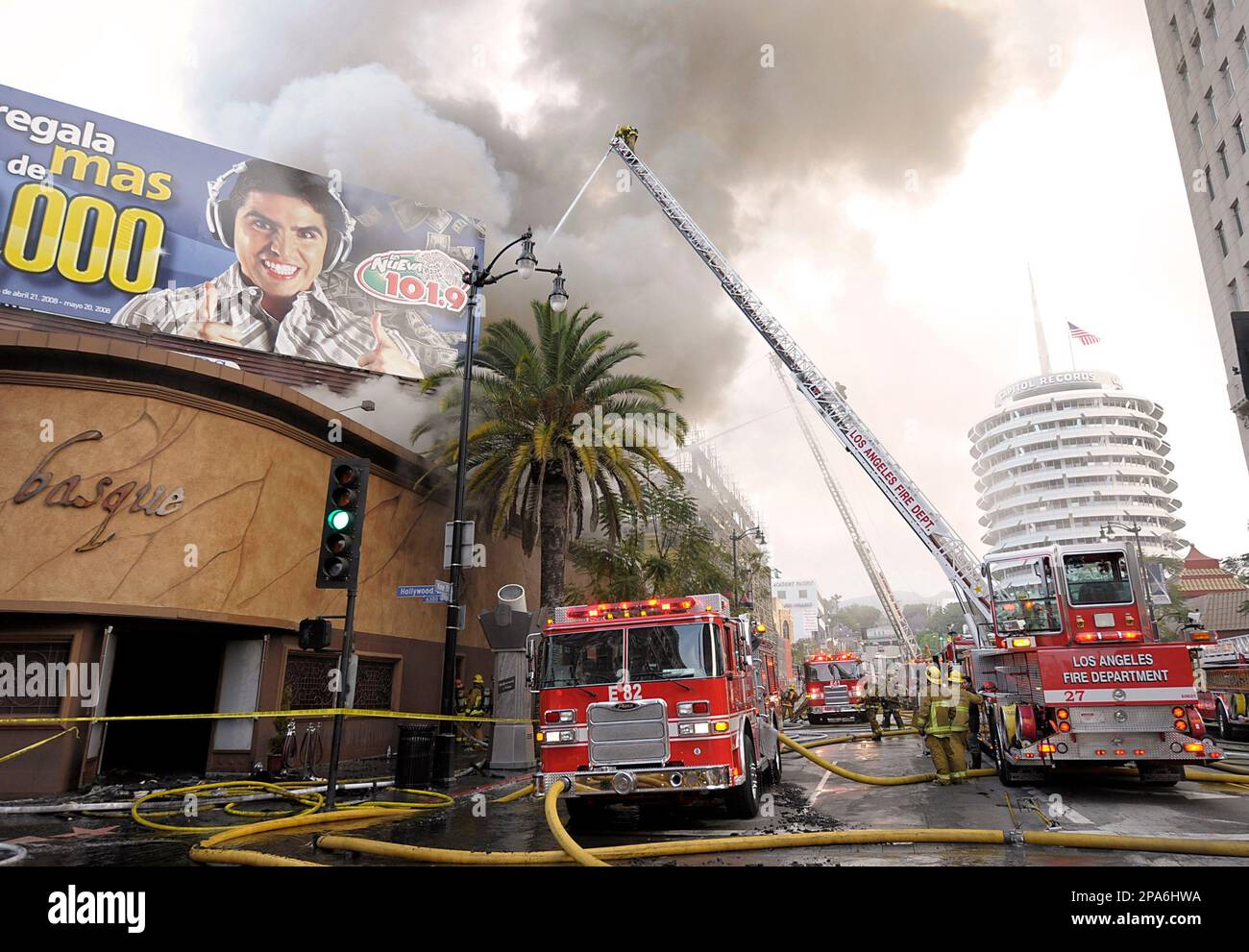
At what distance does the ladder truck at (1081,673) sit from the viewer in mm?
9133

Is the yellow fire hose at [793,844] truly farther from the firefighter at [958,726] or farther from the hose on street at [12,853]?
the firefighter at [958,726]

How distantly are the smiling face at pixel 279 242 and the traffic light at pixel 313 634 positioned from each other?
23339 millimetres

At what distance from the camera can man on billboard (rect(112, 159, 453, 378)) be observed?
27.0m

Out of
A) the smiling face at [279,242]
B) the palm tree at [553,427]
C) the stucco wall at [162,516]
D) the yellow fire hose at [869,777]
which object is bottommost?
the yellow fire hose at [869,777]

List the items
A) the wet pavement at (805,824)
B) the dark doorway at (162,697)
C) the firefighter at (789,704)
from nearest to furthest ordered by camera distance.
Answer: the wet pavement at (805,824) → the dark doorway at (162,697) → the firefighter at (789,704)

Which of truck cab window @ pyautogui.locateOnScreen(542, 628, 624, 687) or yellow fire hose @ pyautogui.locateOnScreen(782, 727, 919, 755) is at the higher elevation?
truck cab window @ pyautogui.locateOnScreen(542, 628, 624, 687)

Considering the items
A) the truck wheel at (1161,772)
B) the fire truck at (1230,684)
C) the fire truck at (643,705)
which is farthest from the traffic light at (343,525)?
the fire truck at (1230,684)

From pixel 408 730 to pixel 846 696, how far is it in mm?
19159

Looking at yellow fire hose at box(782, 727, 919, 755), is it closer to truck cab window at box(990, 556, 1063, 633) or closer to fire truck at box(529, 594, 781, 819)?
truck cab window at box(990, 556, 1063, 633)

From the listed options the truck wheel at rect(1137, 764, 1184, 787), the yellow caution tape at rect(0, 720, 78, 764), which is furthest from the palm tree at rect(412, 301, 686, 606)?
the truck wheel at rect(1137, 764, 1184, 787)

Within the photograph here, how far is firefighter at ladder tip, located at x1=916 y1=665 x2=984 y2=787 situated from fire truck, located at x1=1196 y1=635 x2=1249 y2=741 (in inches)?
414

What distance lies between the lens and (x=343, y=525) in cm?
960
